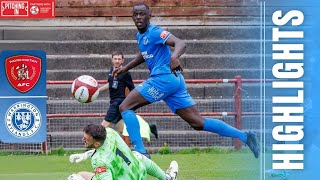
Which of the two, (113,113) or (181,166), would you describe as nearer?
(181,166)

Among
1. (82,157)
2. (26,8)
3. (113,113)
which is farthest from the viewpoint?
(26,8)

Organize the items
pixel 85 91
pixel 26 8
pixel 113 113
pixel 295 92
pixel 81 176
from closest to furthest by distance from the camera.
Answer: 1. pixel 295 92
2. pixel 81 176
3. pixel 85 91
4. pixel 113 113
5. pixel 26 8

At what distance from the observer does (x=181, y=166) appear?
17.8 metres

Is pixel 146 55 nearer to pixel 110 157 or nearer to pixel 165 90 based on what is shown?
pixel 165 90

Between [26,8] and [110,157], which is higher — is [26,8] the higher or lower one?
the higher one

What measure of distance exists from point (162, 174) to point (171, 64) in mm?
1230

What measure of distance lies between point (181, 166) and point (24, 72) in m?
4.58

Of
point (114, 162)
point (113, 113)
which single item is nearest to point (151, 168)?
point (114, 162)

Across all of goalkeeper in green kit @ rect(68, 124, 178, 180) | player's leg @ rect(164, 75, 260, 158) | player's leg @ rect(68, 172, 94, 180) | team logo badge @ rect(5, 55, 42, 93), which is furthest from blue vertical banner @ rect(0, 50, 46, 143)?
goalkeeper in green kit @ rect(68, 124, 178, 180)

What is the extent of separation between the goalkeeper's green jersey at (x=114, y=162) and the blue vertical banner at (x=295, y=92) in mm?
1467

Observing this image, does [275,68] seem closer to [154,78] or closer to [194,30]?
[154,78]

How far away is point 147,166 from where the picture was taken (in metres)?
13.1

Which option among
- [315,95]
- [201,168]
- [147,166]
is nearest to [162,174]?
[147,166]

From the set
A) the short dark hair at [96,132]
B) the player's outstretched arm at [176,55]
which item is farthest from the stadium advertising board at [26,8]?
the short dark hair at [96,132]
